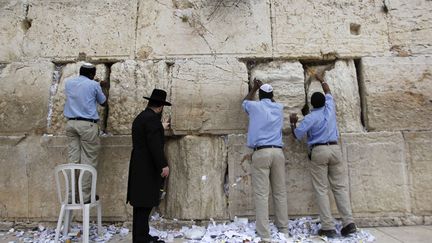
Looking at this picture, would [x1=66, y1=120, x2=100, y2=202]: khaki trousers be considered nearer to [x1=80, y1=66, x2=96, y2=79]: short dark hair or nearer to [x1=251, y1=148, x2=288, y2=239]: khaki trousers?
[x1=80, y1=66, x2=96, y2=79]: short dark hair

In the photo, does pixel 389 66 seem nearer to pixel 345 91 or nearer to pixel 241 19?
pixel 345 91

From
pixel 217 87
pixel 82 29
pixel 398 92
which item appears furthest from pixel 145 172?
pixel 398 92

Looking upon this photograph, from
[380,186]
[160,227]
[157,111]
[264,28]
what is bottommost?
[160,227]

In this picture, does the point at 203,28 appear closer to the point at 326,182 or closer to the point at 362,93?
the point at 362,93

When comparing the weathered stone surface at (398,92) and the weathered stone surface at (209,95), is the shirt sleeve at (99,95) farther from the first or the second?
the weathered stone surface at (398,92)

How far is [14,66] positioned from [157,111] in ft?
8.44

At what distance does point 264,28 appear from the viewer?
4.90 meters

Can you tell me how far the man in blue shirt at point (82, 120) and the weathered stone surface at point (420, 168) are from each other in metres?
4.11

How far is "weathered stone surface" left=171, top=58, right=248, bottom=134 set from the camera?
4.61 meters

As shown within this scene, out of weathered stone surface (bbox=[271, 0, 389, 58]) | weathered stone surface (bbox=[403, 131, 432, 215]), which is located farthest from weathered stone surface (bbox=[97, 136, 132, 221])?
weathered stone surface (bbox=[403, 131, 432, 215])

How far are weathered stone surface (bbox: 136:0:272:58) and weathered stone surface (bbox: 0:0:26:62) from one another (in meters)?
1.79

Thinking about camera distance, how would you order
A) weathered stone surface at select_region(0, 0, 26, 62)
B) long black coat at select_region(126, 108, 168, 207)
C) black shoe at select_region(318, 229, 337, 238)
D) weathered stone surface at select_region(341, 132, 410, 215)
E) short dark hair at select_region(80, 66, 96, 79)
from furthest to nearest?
weathered stone surface at select_region(0, 0, 26, 62) < weathered stone surface at select_region(341, 132, 410, 215) < short dark hair at select_region(80, 66, 96, 79) < black shoe at select_region(318, 229, 337, 238) < long black coat at select_region(126, 108, 168, 207)

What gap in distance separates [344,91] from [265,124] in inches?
59.2

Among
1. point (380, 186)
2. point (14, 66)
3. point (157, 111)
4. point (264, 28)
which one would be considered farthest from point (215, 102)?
point (14, 66)
